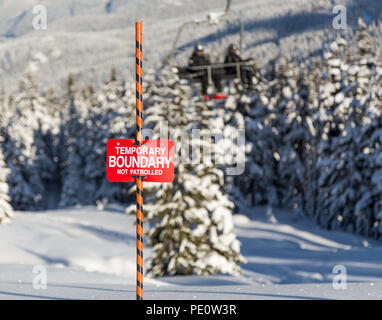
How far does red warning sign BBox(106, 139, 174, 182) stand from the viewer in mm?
7211

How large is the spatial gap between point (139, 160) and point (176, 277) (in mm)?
13007

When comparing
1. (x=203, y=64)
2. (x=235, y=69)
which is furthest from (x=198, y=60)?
(x=235, y=69)

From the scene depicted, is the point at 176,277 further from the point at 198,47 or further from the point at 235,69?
the point at 198,47

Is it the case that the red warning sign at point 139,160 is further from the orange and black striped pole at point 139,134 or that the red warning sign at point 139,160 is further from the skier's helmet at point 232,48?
the skier's helmet at point 232,48

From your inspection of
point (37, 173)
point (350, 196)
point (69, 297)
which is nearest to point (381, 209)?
point (350, 196)

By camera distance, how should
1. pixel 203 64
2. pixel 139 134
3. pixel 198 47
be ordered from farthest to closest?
1. pixel 203 64
2. pixel 198 47
3. pixel 139 134

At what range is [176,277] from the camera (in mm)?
19531

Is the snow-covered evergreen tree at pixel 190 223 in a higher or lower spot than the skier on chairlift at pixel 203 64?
lower

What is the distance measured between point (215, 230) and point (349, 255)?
265 inches

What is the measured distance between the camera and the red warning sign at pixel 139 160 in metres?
7.21

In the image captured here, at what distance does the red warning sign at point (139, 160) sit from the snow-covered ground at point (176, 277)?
202 centimetres

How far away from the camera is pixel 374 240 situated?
35.3m

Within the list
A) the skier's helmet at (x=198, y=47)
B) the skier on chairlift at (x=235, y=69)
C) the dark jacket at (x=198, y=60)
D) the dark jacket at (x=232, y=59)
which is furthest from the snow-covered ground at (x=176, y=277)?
the skier's helmet at (x=198, y=47)

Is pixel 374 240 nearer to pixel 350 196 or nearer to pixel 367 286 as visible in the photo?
pixel 350 196
